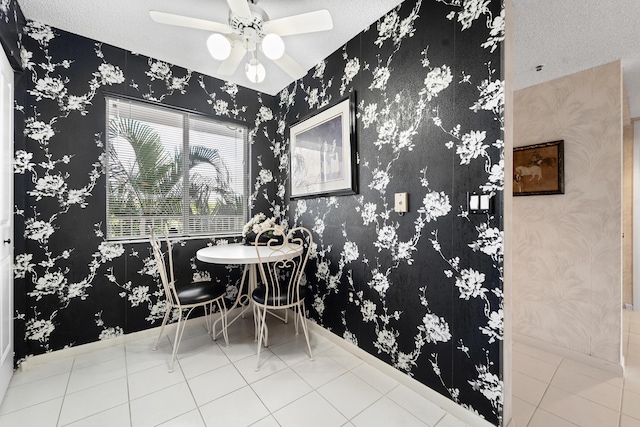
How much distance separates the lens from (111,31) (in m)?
2.08

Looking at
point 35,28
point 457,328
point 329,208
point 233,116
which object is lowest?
point 457,328

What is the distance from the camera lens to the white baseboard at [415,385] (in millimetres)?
1441

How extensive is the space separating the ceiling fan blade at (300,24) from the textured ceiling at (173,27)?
0.41 m

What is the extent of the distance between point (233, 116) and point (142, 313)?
7.08 feet

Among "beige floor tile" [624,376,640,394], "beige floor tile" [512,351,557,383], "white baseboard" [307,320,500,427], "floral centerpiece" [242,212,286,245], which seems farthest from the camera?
"floral centerpiece" [242,212,286,245]

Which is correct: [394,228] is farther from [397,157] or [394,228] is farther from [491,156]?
[491,156]

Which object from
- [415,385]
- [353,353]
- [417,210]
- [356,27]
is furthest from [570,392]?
[356,27]

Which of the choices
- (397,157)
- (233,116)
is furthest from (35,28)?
(397,157)

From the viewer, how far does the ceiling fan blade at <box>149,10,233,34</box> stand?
1.42m

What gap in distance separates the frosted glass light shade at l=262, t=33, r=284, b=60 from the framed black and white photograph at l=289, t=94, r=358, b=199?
82cm

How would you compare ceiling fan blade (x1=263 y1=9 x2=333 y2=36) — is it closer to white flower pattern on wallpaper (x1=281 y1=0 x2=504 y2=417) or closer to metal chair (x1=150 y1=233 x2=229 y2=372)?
white flower pattern on wallpaper (x1=281 y1=0 x2=504 y2=417)

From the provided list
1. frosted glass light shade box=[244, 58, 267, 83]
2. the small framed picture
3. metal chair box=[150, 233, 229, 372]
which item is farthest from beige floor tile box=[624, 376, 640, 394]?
frosted glass light shade box=[244, 58, 267, 83]

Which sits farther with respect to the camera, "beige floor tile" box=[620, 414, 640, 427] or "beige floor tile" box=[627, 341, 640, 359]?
"beige floor tile" box=[627, 341, 640, 359]

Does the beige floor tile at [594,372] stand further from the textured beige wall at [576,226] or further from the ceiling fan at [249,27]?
the ceiling fan at [249,27]
